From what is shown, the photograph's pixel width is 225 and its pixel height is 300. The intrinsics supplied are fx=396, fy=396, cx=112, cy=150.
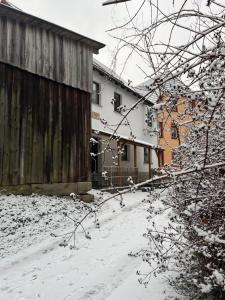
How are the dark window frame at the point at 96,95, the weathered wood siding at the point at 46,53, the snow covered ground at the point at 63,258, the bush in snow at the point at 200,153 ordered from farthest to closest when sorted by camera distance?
the dark window frame at the point at 96,95 < the weathered wood siding at the point at 46,53 < the snow covered ground at the point at 63,258 < the bush in snow at the point at 200,153

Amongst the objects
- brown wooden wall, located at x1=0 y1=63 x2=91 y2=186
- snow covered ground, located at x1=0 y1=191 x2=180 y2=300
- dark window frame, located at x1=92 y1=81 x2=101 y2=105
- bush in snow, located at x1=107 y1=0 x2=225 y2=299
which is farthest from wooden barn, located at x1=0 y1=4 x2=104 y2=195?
bush in snow, located at x1=107 y1=0 x2=225 y2=299

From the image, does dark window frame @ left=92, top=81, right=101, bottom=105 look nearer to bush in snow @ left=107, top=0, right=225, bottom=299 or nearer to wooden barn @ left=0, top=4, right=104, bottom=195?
wooden barn @ left=0, top=4, right=104, bottom=195

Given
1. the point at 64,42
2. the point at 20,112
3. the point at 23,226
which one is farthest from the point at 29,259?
the point at 64,42

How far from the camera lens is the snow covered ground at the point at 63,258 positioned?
596cm

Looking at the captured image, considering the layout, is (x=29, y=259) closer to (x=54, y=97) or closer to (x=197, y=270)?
(x=197, y=270)

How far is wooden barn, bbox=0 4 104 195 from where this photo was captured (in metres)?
12.0

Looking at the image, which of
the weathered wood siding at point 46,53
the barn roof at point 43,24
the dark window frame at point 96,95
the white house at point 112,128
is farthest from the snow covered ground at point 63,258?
the dark window frame at point 96,95

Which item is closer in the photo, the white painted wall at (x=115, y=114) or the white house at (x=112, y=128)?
the white house at (x=112, y=128)

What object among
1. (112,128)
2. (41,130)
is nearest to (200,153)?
(41,130)

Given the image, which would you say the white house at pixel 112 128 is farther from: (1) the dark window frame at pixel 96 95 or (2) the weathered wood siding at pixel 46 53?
(2) the weathered wood siding at pixel 46 53

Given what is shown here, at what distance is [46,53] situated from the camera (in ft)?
44.4

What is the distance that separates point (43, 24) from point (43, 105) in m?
2.72

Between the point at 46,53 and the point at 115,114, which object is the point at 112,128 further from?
the point at 46,53

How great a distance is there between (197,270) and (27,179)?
8.53 meters
